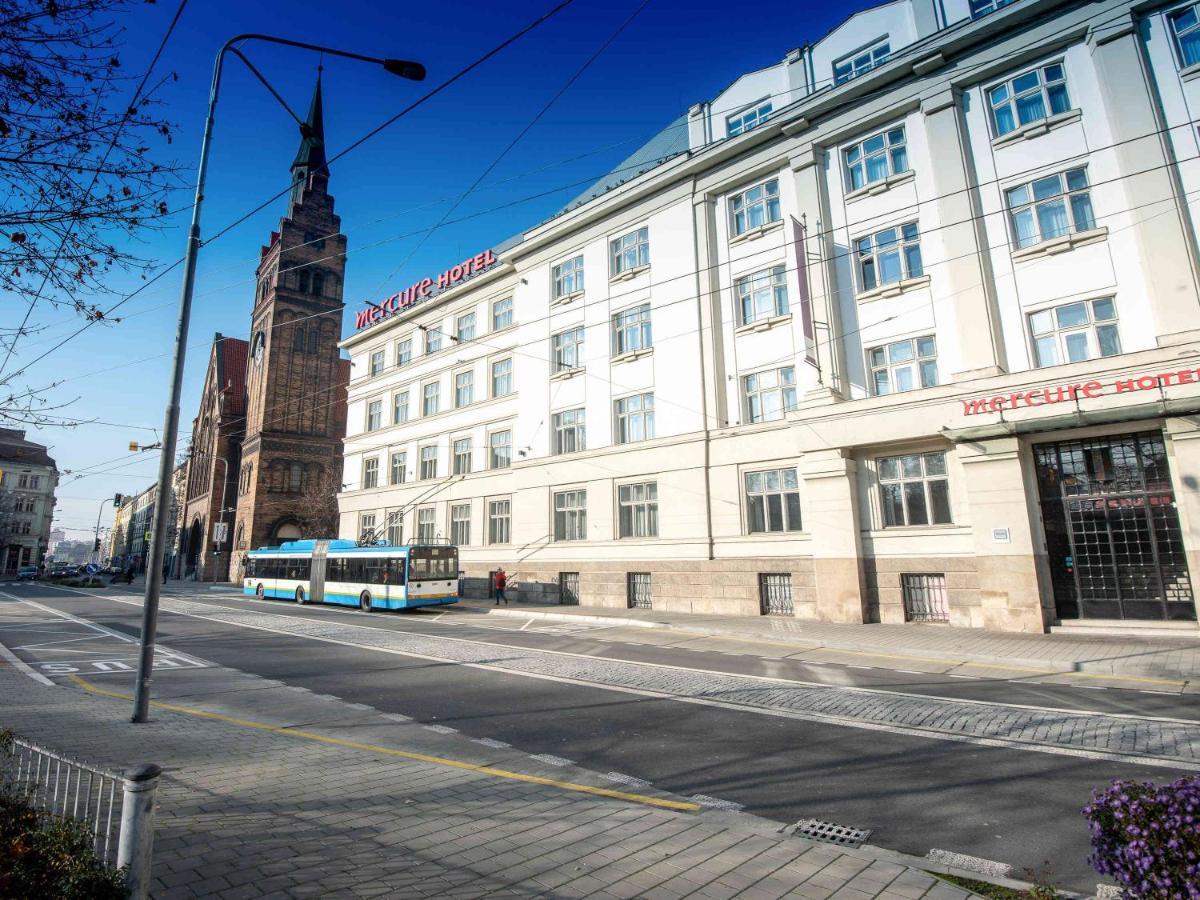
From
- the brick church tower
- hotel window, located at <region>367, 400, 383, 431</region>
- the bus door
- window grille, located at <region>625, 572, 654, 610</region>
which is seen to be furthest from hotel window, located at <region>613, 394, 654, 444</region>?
the brick church tower

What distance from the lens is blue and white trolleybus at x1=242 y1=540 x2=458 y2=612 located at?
26.2 metres

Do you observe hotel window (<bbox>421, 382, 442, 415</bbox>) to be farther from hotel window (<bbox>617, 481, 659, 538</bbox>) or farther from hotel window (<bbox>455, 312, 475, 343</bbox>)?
hotel window (<bbox>617, 481, 659, 538</bbox>)

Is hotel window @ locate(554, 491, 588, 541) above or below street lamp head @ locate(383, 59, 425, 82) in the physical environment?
below

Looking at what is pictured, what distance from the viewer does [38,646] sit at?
53.9ft

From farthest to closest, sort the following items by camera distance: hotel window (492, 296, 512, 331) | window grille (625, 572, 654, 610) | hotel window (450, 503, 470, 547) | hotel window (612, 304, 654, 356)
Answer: hotel window (450, 503, 470, 547)
hotel window (492, 296, 512, 331)
hotel window (612, 304, 654, 356)
window grille (625, 572, 654, 610)

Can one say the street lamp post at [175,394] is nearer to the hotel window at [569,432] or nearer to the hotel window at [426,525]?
the hotel window at [569,432]

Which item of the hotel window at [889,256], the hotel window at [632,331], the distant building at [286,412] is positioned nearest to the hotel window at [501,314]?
the hotel window at [632,331]

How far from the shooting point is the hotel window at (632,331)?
25.7m

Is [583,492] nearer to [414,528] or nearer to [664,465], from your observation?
[664,465]

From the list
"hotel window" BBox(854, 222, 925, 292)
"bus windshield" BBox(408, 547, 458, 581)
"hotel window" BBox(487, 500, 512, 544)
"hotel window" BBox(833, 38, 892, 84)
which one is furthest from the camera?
"hotel window" BBox(487, 500, 512, 544)

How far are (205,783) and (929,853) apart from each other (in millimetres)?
6367

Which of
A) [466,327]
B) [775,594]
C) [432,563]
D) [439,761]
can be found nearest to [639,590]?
[775,594]

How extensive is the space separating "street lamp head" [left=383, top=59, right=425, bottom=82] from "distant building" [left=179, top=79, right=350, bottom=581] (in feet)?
154

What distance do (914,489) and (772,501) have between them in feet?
14.7
